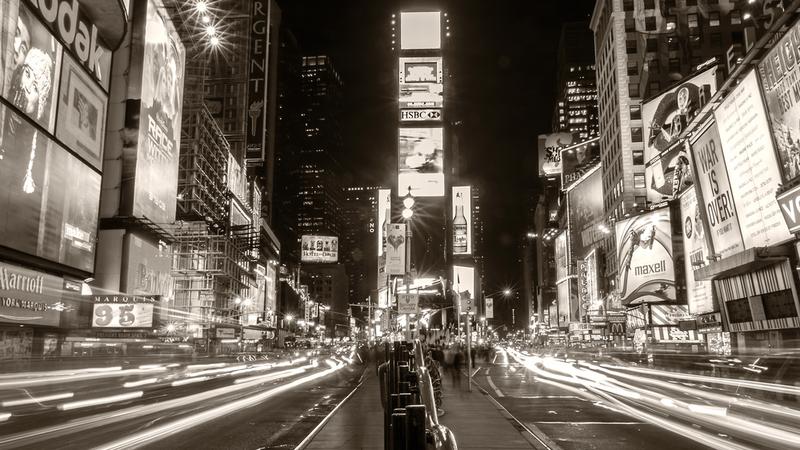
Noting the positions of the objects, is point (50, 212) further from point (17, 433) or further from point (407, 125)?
point (407, 125)

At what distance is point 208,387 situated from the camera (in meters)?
26.7

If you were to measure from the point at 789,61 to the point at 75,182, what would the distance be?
38.2m

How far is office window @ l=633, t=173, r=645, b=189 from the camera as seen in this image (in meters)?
88.5

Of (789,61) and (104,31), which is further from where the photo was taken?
(104,31)

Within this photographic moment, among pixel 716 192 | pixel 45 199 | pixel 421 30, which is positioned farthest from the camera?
pixel 421 30

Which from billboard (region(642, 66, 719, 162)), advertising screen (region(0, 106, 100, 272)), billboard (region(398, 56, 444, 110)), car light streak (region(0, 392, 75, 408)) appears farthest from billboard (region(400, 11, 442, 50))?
car light streak (region(0, 392, 75, 408))

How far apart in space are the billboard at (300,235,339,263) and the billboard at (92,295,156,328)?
75160 mm

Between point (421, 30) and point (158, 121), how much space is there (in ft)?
202

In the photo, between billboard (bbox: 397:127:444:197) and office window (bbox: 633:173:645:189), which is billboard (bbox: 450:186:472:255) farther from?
office window (bbox: 633:173:645:189)

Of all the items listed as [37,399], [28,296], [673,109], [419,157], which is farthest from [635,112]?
[37,399]

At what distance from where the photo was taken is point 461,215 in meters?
127

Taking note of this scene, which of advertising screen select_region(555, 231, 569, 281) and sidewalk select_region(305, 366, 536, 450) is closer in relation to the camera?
sidewalk select_region(305, 366, 536, 450)

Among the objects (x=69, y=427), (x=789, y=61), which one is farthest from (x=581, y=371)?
(x=69, y=427)

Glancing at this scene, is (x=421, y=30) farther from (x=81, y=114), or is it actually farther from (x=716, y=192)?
(x=716, y=192)
